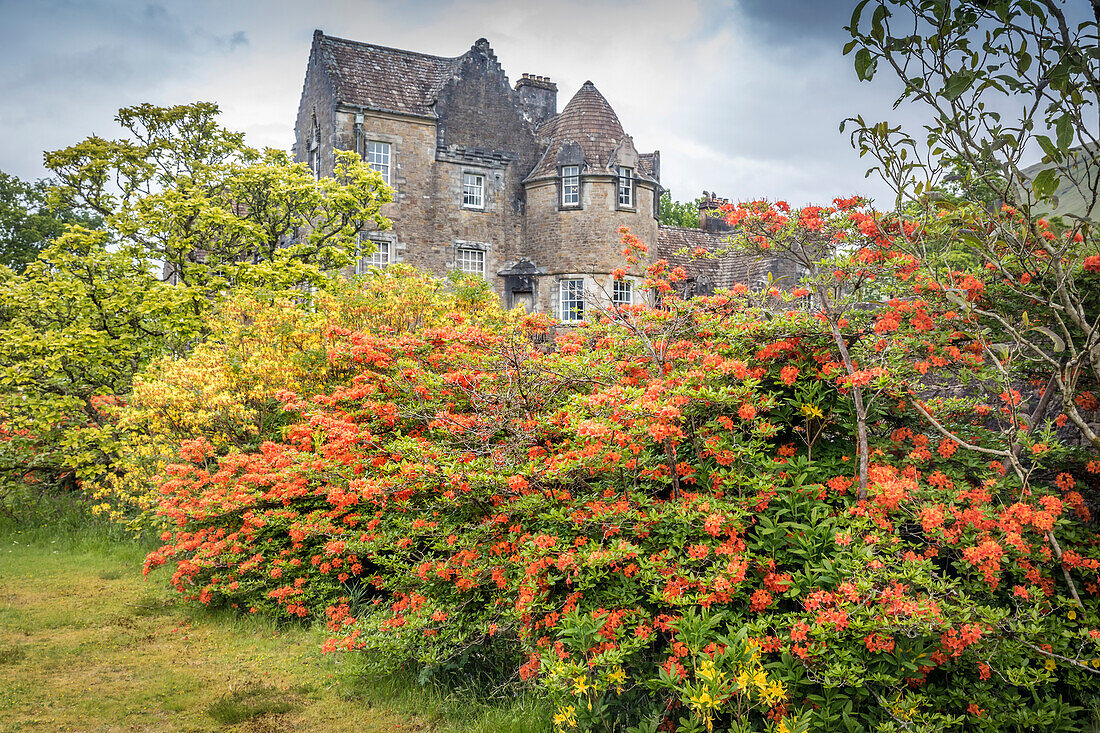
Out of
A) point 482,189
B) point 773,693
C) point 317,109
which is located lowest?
point 773,693

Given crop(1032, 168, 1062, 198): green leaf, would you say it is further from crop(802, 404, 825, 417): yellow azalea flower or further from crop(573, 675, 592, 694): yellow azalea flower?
crop(573, 675, 592, 694): yellow azalea flower

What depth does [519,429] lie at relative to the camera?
22.4ft

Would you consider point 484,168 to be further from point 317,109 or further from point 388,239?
point 317,109

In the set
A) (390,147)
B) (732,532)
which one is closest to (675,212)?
(390,147)

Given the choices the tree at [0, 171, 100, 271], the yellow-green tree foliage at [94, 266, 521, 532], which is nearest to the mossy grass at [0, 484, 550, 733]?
the yellow-green tree foliage at [94, 266, 521, 532]

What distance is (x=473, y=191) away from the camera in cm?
2833

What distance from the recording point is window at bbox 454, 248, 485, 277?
2786cm

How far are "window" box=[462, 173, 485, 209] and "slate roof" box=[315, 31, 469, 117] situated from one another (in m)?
2.83

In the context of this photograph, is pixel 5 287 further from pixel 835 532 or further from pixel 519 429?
pixel 835 532

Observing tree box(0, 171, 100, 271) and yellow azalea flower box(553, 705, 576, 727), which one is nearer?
yellow azalea flower box(553, 705, 576, 727)

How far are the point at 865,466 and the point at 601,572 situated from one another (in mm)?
2107

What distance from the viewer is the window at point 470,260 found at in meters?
27.9

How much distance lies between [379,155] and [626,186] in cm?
959

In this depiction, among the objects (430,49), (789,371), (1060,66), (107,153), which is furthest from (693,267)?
(1060,66)
